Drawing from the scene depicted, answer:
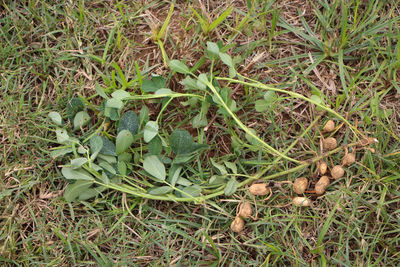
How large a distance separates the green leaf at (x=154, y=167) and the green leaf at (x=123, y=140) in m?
0.12

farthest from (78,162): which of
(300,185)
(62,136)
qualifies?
(300,185)

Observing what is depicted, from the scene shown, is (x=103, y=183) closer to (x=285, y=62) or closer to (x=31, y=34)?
(x=31, y=34)

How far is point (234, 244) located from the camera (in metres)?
1.95

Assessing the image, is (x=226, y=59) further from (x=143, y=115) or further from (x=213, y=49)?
(x=143, y=115)

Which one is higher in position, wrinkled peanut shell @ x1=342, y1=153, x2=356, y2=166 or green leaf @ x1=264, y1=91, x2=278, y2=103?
green leaf @ x1=264, y1=91, x2=278, y2=103

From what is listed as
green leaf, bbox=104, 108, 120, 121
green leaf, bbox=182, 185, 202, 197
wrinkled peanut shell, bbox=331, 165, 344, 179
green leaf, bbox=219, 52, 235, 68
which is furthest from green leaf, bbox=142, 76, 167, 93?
wrinkled peanut shell, bbox=331, 165, 344, 179

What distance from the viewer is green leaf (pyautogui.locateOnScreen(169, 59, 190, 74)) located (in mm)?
1952

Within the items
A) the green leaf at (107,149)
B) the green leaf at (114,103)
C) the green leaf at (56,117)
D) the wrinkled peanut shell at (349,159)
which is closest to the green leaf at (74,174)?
the green leaf at (107,149)

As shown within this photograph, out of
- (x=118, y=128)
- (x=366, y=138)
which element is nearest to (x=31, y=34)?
(x=118, y=128)

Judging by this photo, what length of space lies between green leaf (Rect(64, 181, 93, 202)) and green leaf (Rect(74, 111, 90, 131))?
0.29 meters

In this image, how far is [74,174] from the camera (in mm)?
1948

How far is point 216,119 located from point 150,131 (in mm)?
359

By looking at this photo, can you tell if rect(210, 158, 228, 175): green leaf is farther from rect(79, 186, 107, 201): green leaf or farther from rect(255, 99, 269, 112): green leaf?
rect(79, 186, 107, 201): green leaf

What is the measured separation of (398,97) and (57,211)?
182 centimetres
